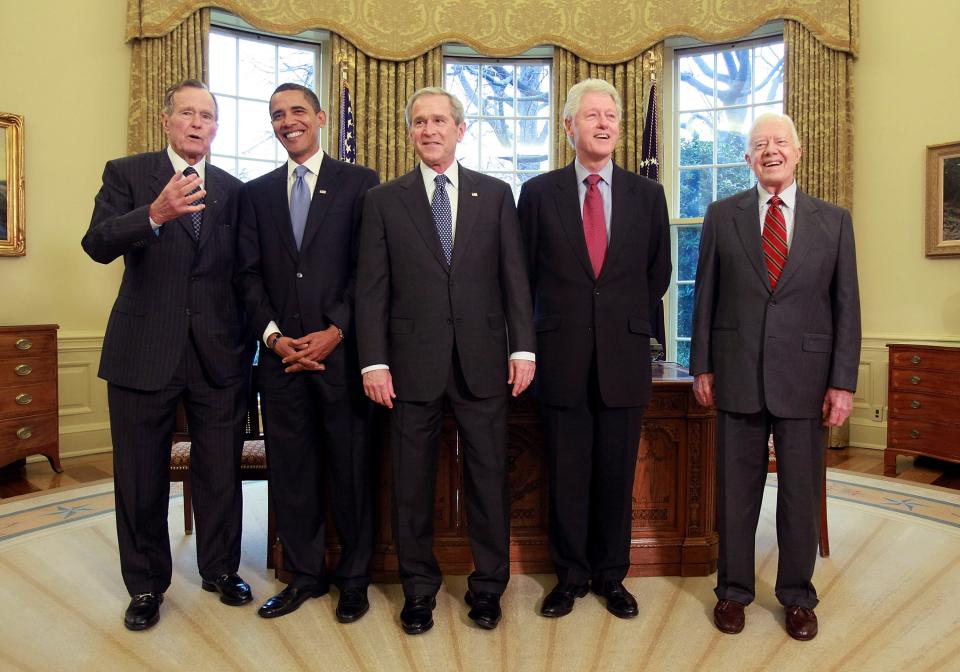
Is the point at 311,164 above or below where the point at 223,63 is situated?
below

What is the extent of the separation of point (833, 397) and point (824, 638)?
797mm

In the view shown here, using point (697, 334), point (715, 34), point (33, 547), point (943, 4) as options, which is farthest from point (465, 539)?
point (943, 4)

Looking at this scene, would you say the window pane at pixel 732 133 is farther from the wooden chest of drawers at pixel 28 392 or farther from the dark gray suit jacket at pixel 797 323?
the wooden chest of drawers at pixel 28 392

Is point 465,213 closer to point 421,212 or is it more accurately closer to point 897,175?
point 421,212

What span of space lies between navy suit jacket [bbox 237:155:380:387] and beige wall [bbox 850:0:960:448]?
460 centimetres

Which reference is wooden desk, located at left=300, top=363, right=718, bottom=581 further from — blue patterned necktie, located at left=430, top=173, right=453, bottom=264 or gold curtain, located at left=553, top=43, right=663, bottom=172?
gold curtain, located at left=553, top=43, right=663, bottom=172

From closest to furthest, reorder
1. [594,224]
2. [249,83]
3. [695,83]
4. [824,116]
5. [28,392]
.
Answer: [594,224] → [28,392] → [824,116] → [249,83] → [695,83]

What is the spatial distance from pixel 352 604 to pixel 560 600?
28.3 inches

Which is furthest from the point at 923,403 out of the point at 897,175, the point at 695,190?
the point at 695,190

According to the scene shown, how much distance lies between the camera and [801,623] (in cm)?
247

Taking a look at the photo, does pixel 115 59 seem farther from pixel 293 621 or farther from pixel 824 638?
pixel 824 638

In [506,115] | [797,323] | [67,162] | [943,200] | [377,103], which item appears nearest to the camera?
[797,323]

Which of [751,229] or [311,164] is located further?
[311,164]

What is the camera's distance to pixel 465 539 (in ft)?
10.1
